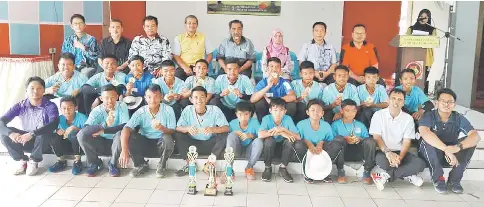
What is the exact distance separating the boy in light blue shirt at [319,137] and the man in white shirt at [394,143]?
1.09 ft

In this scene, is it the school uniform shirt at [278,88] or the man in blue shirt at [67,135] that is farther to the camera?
the school uniform shirt at [278,88]

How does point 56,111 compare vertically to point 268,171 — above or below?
above

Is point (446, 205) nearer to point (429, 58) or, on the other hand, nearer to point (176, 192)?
point (176, 192)

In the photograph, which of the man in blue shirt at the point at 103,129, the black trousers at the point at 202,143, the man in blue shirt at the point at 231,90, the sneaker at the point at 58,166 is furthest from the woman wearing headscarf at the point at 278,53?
the sneaker at the point at 58,166

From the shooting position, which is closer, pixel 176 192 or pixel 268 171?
pixel 176 192

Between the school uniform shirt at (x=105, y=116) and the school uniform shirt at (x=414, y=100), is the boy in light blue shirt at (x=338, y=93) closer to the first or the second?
the school uniform shirt at (x=414, y=100)

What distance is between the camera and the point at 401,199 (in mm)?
3809

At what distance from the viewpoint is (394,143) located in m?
4.28

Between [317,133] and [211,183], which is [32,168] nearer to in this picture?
[211,183]

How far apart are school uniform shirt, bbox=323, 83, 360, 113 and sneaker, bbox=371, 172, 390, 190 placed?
85 centimetres

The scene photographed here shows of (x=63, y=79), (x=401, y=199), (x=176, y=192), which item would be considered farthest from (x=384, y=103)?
(x=63, y=79)

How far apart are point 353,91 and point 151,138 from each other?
2.14 metres

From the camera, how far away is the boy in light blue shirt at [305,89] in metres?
4.70

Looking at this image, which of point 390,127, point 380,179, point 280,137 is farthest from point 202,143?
point 390,127
